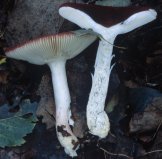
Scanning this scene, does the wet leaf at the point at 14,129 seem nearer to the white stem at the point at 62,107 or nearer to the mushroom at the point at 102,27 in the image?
the white stem at the point at 62,107

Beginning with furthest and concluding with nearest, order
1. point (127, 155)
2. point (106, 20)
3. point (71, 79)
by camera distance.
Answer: point (71, 79), point (127, 155), point (106, 20)

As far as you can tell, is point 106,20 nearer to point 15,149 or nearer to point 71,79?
point 71,79

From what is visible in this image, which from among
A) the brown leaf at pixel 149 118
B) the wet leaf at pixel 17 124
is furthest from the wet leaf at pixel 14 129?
the brown leaf at pixel 149 118

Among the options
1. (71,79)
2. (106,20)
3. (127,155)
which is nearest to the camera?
(106,20)

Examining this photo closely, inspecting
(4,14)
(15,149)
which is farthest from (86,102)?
(4,14)

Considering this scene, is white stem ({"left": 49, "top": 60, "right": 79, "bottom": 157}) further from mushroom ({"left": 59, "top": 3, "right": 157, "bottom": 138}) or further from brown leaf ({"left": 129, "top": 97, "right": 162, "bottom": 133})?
brown leaf ({"left": 129, "top": 97, "right": 162, "bottom": 133})

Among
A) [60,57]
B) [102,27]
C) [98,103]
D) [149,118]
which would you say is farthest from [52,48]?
[149,118]
